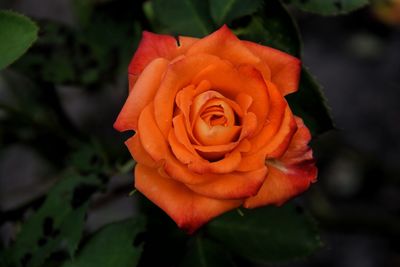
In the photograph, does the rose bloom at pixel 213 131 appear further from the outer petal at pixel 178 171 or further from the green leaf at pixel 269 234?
the green leaf at pixel 269 234

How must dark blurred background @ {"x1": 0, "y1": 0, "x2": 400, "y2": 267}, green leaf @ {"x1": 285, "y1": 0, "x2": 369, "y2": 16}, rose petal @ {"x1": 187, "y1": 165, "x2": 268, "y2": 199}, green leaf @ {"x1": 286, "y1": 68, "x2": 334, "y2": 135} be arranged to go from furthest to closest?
dark blurred background @ {"x1": 0, "y1": 0, "x2": 400, "y2": 267} < green leaf @ {"x1": 285, "y1": 0, "x2": 369, "y2": 16} < green leaf @ {"x1": 286, "y1": 68, "x2": 334, "y2": 135} < rose petal @ {"x1": 187, "y1": 165, "x2": 268, "y2": 199}

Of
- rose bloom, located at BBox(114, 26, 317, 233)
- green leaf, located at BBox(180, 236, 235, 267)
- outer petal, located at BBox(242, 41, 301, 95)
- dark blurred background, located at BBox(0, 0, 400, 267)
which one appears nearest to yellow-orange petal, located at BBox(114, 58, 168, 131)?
rose bloom, located at BBox(114, 26, 317, 233)

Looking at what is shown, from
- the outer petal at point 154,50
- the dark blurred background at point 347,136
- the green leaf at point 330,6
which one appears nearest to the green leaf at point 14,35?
the outer petal at point 154,50

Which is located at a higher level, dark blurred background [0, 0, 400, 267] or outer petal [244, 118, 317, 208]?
outer petal [244, 118, 317, 208]

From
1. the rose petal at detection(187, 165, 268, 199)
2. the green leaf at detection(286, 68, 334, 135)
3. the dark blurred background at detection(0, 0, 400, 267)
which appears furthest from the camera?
the dark blurred background at detection(0, 0, 400, 267)

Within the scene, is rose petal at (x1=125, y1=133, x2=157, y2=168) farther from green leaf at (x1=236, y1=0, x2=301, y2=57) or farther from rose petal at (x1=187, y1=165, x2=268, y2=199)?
green leaf at (x1=236, y1=0, x2=301, y2=57)

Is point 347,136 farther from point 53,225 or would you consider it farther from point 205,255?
point 53,225
